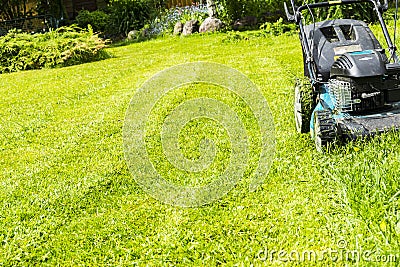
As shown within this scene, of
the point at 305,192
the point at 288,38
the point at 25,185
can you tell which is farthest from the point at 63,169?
the point at 288,38

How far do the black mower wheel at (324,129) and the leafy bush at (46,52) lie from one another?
28.4ft

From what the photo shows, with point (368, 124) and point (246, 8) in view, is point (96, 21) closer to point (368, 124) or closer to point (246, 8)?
point (246, 8)

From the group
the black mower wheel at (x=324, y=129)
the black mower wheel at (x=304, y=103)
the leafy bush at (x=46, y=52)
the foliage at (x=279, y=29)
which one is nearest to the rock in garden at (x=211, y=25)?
the foliage at (x=279, y=29)

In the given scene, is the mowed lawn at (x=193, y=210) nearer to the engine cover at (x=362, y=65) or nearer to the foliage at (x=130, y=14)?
the engine cover at (x=362, y=65)

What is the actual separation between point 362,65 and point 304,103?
682 millimetres

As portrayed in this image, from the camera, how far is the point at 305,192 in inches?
129

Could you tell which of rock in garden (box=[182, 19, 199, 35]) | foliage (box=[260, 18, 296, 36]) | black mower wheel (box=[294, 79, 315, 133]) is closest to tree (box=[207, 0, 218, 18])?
rock in garden (box=[182, 19, 199, 35])

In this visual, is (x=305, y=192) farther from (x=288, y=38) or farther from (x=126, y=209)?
(x=288, y=38)

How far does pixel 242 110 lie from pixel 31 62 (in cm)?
746

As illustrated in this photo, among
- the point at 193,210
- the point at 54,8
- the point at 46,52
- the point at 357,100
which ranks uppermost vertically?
the point at 54,8

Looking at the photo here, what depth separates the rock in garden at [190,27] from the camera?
14.2 m

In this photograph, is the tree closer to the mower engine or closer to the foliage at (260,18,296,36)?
the foliage at (260,18,296,36)

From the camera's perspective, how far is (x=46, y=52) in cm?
1162

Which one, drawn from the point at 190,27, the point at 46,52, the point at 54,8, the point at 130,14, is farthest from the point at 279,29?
the point at 54,8
